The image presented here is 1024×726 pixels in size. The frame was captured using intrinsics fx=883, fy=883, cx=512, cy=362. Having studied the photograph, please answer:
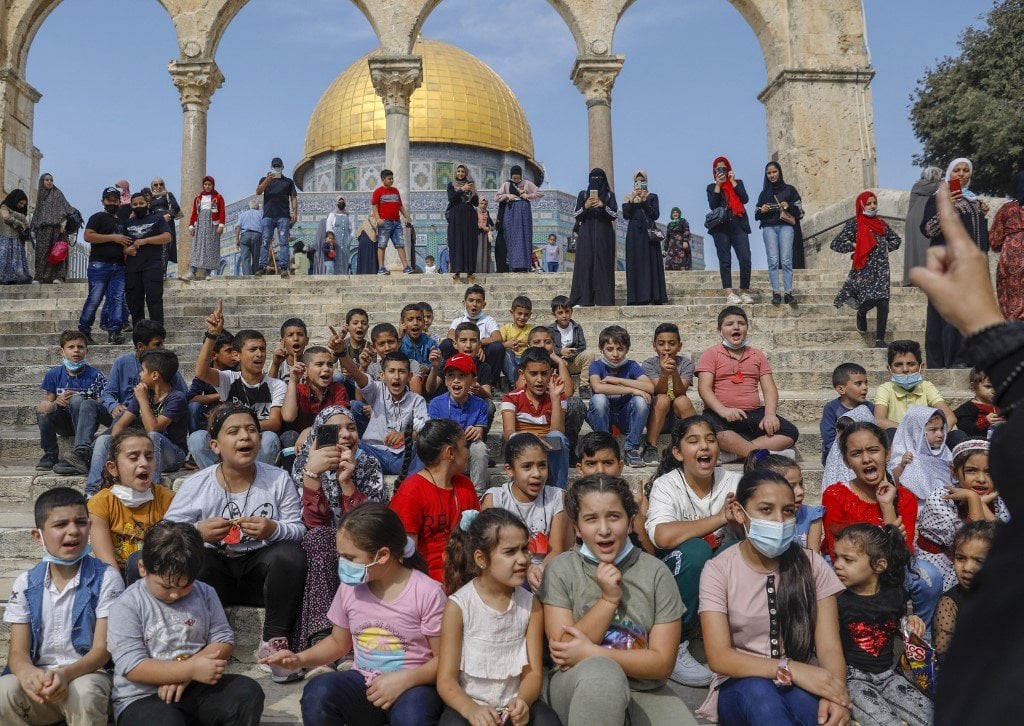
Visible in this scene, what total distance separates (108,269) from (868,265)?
7706 millimetres

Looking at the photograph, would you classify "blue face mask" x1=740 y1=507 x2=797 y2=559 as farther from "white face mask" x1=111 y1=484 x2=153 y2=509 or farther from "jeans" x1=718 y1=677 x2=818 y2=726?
"white face mask" x1=111 y1=484 x2=153 y2=509

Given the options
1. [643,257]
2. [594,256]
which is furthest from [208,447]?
[643,257]

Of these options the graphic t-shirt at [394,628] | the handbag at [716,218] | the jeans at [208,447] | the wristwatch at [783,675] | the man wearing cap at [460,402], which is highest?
the handbag at [716,218]

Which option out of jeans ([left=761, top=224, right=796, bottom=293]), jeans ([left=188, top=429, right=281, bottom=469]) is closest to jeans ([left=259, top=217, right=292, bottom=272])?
jeans ([left=761, top=224, right=796, bottom=293])

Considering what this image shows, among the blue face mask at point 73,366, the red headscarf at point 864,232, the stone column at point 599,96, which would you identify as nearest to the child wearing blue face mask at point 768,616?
the blue face mask at point 73,366

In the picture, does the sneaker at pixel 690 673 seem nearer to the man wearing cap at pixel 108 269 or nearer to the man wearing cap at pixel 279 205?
the man wearing cap at pixel 108 269

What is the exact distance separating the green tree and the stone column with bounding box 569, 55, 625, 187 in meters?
11.5

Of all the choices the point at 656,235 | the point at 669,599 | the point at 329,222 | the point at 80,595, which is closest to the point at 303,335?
the point at 80,595

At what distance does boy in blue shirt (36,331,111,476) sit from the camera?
5.75 m

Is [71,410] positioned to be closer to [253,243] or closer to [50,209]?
[50,209]

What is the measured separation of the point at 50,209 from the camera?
12.1m

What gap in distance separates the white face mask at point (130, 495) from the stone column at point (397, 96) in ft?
37.1

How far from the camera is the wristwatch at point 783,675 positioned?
3226mm

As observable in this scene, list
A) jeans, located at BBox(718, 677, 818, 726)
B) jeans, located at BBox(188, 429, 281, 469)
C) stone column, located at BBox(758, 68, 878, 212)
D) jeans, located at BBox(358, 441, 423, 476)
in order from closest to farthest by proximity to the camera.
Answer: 1. jeans, located at BBox(718, 677, 818, 726)
2. jeans, located at BBox(188, 429, 281, 469)
3. jeans, located at BBox(358, 441, 423, 476)
4. stone column, located at BBox(758, 68, 878, 212)
